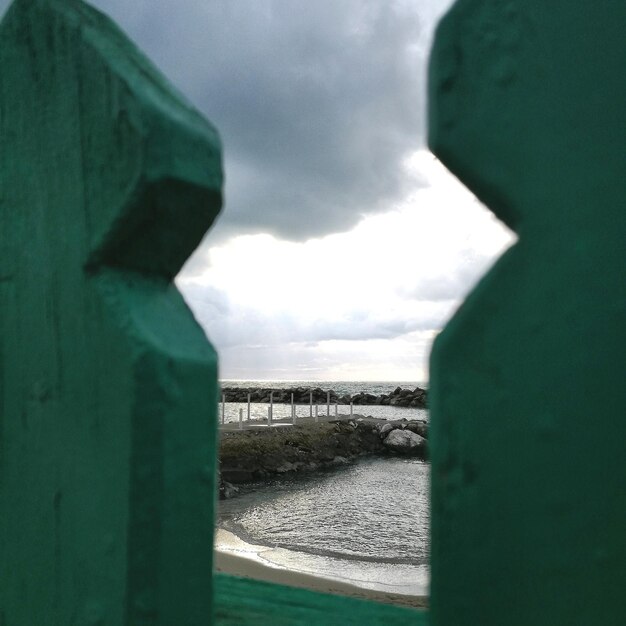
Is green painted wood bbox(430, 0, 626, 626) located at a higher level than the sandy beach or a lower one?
higher

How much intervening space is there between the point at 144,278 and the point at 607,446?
0.61m

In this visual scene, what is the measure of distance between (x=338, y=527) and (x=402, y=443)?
437 inches

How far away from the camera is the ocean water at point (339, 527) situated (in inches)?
368

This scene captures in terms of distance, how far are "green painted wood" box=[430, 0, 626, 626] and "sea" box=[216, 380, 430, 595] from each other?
749cm

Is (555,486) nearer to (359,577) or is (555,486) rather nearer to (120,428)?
(120,428)

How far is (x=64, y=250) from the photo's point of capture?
826 mm

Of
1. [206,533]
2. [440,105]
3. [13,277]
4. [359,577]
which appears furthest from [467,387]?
[359,577]

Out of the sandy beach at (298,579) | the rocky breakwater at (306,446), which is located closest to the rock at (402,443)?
the rocky breakwater at (306,446)

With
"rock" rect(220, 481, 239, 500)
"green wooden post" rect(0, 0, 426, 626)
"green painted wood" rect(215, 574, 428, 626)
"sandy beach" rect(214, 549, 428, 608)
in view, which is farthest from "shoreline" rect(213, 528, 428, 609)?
"green wooden post" rect(0, 0, 426, 626)

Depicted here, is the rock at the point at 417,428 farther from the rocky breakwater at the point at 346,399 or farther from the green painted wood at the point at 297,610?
the green painted wood at the point at 297,610

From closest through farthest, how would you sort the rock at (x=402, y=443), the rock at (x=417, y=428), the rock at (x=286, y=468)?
the rock at (x=286, y=468)
the rock at (x=402, y=443)
the rock at (x=417, y=428)

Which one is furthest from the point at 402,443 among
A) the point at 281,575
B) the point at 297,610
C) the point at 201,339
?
the point at 201,339

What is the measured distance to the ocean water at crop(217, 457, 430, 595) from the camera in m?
9.34

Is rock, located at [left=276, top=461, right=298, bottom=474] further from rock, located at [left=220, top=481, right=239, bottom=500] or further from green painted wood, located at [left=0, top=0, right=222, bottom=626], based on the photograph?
green painted wood, located at [left=0, top=0, right=222, bottom=626]
